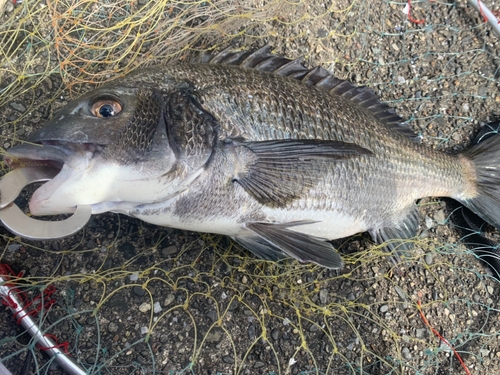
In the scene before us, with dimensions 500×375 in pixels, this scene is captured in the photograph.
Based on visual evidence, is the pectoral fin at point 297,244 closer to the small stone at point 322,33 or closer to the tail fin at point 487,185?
the tail fin at point 487,185

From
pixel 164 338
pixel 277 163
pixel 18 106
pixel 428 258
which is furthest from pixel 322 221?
pixel 18 106

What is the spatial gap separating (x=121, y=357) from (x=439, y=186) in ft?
7.16

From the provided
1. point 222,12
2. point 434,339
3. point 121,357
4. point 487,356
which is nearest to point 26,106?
point 222,12

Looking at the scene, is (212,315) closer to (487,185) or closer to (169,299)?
(169,299)

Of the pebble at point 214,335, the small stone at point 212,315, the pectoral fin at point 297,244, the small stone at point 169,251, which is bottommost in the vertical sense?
the pebble at point 214,335

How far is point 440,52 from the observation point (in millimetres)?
2648

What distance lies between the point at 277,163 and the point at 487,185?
1.64 m

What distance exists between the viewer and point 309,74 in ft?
6.77

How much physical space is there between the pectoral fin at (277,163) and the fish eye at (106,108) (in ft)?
1.68

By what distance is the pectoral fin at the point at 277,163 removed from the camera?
1.60 m

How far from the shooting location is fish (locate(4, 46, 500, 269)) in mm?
1380

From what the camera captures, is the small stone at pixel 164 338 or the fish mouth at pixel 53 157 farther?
the small stone at pixel 164 338

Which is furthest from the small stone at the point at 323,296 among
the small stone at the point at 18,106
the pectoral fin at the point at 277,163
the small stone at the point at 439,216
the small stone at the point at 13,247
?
the small stone at the point at 18,106

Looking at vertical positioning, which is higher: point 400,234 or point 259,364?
point 400,234
